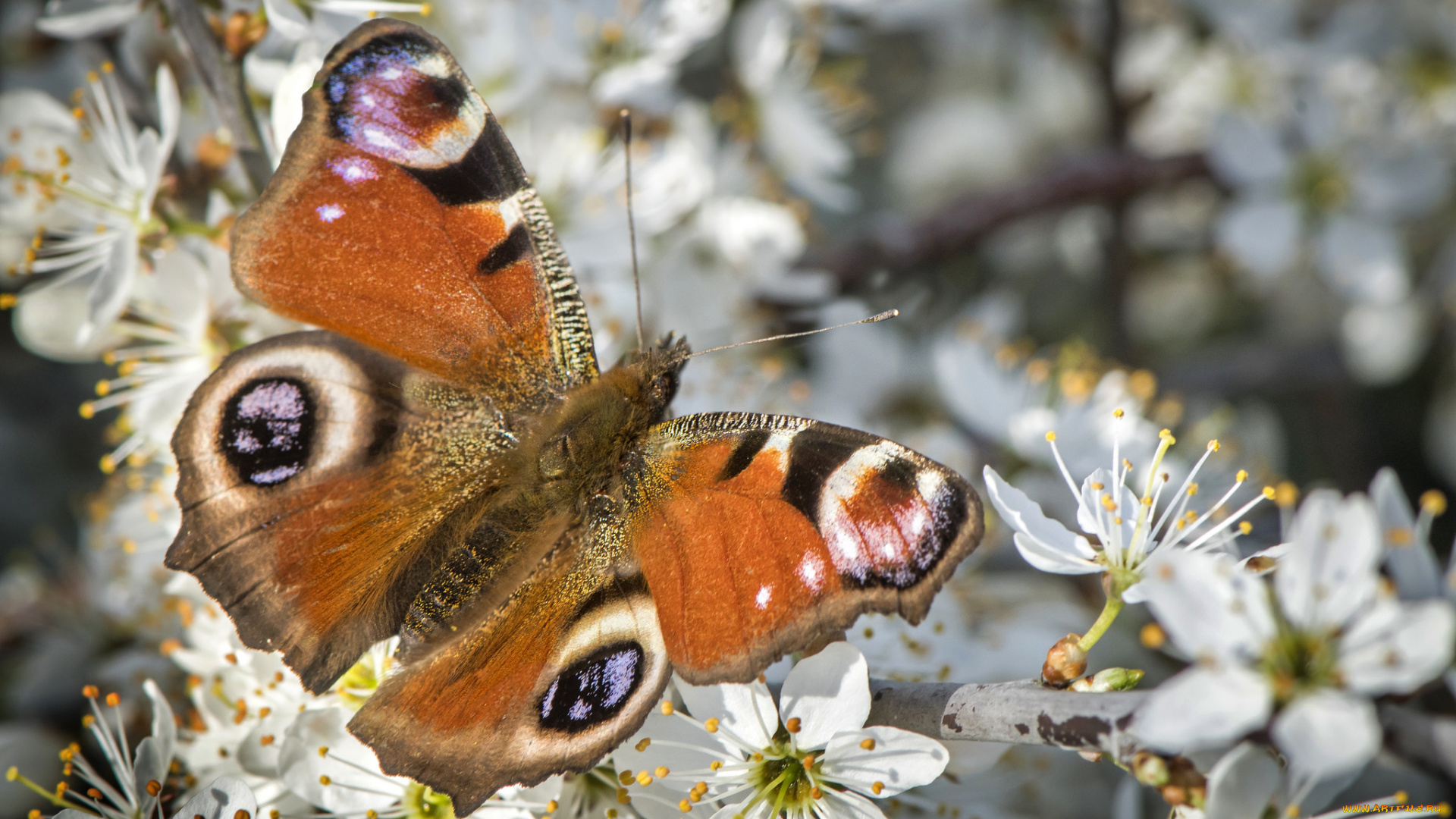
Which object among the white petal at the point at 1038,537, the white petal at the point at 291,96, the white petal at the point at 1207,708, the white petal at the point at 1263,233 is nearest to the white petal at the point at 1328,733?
the white petal at the point at 1207,708

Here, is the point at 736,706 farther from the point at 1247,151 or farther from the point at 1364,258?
the point at 1364,258

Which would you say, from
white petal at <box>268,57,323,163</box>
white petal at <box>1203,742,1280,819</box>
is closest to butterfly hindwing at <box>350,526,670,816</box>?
white petal at <box>1203,742,1280,819</box>

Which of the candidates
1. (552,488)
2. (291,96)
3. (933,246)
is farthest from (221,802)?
(933,246)

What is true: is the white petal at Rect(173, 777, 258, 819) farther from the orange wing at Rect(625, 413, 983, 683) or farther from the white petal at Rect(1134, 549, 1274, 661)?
the white petal at Rect(1134, 549, 1274, 661)

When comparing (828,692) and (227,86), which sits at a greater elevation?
(227,86)

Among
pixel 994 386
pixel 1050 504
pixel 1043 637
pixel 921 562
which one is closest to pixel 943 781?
pixel 1043 637

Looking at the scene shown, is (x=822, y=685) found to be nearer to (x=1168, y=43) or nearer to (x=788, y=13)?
(x=788, y=13)
